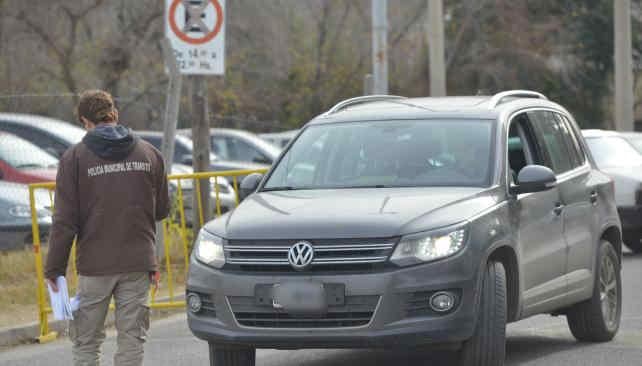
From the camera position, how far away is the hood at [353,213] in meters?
7.23

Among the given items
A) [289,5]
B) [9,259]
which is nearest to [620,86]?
[289,5]

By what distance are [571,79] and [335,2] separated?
9.20m

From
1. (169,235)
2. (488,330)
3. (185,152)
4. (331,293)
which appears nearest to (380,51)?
(185,152)

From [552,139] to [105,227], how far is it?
3483 mm

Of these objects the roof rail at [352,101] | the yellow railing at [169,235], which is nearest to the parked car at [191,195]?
the yellow railing at [169,235]

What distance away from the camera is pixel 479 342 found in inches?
290

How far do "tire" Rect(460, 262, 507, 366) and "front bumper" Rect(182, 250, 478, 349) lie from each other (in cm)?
13

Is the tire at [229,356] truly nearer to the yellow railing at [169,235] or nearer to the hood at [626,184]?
the yellow railing at [169,235]

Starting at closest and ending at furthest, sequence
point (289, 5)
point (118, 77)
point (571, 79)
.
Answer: point (118, 77) → point (289, 5) → point (571, 79)

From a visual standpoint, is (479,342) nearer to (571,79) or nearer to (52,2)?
(52,2)

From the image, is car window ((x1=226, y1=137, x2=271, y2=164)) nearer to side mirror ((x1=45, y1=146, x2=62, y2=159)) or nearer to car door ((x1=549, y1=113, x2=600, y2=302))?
side mirror ((x1=45, y1=146, x2=62, y2=159))

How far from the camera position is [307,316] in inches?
284

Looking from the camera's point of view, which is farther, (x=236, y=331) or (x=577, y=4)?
(x=577, y=4)

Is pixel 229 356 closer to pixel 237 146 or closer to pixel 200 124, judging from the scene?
pixel 200 124
